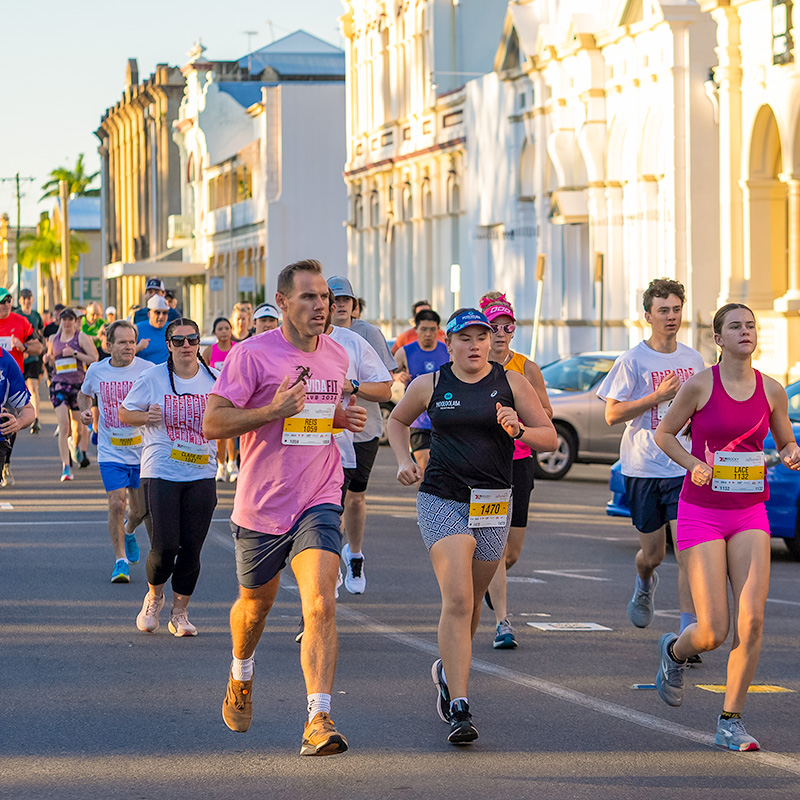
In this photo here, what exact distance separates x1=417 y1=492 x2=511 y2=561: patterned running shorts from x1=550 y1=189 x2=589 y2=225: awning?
2718 cm

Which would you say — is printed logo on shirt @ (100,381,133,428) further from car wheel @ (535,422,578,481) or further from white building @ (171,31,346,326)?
white building @ (171,31,346,326)

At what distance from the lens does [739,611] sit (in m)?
7.13

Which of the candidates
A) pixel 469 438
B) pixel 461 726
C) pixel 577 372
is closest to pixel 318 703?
pixel 461 726

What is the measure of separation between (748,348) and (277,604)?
484 cm

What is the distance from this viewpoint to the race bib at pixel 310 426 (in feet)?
23.1

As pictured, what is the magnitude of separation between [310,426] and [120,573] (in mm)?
5492

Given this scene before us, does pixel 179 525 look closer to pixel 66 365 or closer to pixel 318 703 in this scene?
pixel 318 703

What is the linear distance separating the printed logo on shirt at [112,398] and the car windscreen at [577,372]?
33.4ft

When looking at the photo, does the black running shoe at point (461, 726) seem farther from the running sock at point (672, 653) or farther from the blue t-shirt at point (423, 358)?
the blue t-shirt at point (423, 358)

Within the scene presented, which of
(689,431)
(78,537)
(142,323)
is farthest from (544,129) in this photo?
(689,431)

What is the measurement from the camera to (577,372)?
21938 millimetres

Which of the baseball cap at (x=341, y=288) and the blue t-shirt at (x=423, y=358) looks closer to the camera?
the baseball cap at (x=341, y=288)

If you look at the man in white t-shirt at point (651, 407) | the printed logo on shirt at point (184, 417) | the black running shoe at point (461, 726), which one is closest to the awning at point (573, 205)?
the printed logo on shirt at point (184, 417)

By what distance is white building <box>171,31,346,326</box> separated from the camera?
216ft
